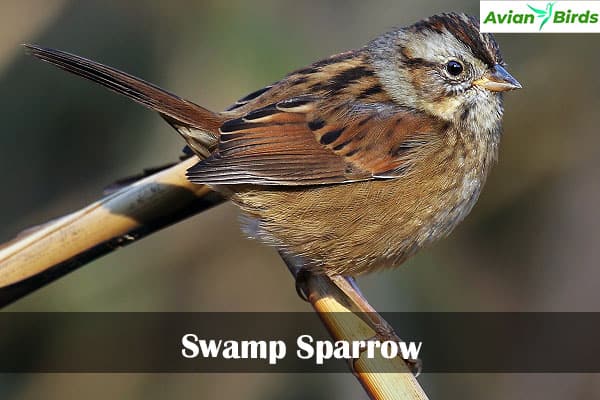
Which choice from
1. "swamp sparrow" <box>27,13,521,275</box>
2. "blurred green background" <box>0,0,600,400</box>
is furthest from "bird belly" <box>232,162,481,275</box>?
"blurred green background" <box>0,0,600,400</box>

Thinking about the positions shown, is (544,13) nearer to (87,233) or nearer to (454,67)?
(454,67)

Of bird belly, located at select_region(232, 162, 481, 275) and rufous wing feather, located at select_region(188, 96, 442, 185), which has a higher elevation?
rufous wing feather, located at select_region(188, 96, 442, 185)

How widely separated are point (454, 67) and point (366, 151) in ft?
1.37

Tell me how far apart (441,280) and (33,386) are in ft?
5.99

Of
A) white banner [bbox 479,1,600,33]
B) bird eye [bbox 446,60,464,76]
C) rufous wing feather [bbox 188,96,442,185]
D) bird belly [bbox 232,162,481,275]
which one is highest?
white banner [bbox 479,1,600,33]

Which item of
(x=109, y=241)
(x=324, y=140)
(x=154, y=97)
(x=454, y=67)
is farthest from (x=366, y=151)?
(x=109, y=241)

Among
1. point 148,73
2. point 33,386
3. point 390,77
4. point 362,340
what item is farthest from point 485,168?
point 33,386

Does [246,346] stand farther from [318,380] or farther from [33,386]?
[33,386]

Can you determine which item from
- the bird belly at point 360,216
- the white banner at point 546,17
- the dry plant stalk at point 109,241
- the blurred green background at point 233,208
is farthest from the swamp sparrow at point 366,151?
the white banner at point 546,17

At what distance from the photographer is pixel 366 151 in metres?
3.42

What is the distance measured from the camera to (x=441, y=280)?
14.2ft

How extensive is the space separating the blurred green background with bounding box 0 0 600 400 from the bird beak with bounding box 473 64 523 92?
3.30 ft

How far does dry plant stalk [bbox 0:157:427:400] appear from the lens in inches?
109

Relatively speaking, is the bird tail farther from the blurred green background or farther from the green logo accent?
the green logo accent
